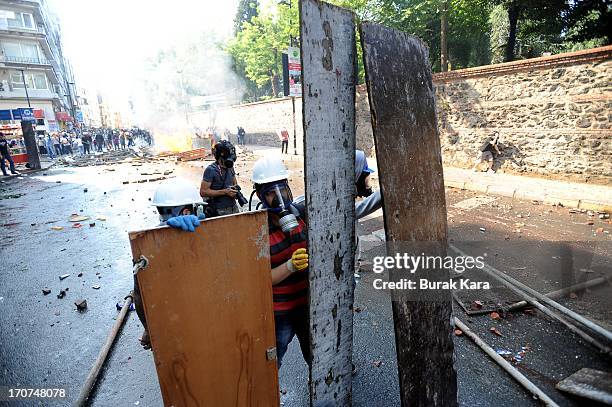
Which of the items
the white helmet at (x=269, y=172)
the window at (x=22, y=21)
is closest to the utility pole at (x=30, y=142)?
the white helmet at (x=269, y=172)

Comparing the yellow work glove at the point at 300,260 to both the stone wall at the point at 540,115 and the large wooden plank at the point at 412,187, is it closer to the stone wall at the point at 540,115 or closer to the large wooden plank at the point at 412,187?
the large wooden plank at the point at 412,187

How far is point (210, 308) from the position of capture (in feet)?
4.89

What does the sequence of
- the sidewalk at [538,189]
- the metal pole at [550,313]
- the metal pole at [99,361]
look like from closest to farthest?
the metal pole at [99,361] → the metal pole at [550,313] → the sidewalk at [538,189]

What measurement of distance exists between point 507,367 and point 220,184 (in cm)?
355

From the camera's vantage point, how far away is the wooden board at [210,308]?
136cm

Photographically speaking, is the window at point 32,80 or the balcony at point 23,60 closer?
the balcony at point 23,60

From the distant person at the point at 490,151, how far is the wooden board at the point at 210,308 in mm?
10819

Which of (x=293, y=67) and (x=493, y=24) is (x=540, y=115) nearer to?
Answer: (x=293, y=67)

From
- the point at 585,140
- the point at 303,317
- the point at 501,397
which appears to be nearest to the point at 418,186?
the point at 303,317

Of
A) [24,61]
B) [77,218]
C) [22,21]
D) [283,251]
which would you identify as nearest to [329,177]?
[283,251]

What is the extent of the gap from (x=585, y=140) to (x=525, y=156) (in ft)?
4.85

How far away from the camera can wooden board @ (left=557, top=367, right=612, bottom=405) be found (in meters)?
2.15

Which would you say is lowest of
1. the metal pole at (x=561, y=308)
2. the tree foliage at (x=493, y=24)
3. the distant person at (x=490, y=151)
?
the metal pole at (x=561, y=308)

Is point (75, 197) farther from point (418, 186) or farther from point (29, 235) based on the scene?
point (418, 186)
